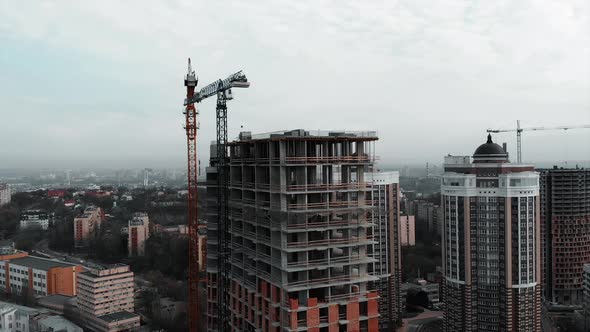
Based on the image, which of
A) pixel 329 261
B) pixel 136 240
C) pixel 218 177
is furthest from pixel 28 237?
pixel 329 261

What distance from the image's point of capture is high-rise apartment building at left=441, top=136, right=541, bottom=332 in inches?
608

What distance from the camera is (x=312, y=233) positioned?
25.9ft

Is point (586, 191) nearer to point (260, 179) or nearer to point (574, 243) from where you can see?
point (574, 243)

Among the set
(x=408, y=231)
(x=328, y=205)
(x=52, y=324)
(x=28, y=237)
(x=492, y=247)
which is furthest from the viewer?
(x=28, y=237)

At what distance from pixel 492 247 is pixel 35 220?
33802 mm

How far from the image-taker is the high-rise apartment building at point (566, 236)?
23.5 m

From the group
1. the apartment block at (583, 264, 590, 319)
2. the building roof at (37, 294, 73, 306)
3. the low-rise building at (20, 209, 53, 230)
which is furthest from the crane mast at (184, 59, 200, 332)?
the low-rise building at (20, 209, 53, 230)

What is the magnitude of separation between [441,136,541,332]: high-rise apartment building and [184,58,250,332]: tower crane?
7.98 m

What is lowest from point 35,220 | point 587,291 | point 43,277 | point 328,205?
point 587,291

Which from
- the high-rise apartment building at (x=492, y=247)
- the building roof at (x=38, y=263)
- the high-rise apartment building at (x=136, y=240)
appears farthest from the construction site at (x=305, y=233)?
the high-rise apartment building at (x=136, y=240)

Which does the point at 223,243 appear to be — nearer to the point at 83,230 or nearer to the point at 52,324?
the point at 52,324

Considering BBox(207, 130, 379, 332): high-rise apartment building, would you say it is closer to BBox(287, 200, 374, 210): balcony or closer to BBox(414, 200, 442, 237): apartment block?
BBox(287, 200, 374, 210): balcony

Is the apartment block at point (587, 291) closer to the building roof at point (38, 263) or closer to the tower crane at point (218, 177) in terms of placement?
the tower crane at point (218, 177)

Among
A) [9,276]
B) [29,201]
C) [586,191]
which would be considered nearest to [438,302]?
[586,191]
